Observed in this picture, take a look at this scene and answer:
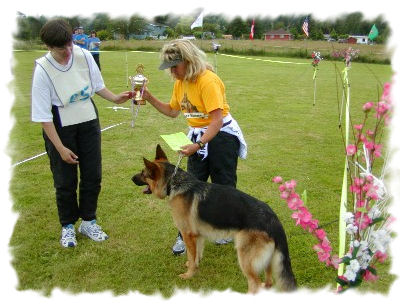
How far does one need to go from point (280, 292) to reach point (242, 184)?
3095mm

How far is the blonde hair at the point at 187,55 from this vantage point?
3281 mm

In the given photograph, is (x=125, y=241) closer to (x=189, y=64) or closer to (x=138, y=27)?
(x=189, y=64)

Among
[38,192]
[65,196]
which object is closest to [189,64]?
[65,196]

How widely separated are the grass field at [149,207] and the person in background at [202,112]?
0.56 metres

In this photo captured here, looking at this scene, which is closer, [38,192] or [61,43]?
[61,43]

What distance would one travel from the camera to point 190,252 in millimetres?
3588

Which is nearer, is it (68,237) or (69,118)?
(69,118)

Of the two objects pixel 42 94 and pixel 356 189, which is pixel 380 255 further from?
pixel 42 94

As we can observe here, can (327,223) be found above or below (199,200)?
below

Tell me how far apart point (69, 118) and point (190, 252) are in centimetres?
197

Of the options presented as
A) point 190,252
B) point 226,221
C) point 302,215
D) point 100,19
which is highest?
point 100,19

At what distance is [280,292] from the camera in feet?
9.52

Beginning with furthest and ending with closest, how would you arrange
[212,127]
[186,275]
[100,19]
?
[100,19]
[186,275]
[212,127]

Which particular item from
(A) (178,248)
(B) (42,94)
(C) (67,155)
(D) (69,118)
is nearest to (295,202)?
(A) (178,248)
